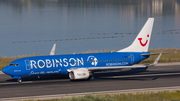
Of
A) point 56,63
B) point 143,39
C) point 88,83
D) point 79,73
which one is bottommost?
point 88,83

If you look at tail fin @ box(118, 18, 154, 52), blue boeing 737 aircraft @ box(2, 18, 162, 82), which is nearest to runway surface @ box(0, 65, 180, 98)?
blue boeing 737 aircraft @ box(2, 18, 162, 82)

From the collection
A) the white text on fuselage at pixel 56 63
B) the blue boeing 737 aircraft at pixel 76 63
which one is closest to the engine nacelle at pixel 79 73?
the blue boeing 737 aircraft at pixel 76 63

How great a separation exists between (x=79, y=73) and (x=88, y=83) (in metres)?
1.85

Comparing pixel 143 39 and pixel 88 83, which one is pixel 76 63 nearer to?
pixel 88 83

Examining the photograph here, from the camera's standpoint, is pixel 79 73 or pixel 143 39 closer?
pixel 79 73

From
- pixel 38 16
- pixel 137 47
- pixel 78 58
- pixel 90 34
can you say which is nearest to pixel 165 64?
pixel 137 47

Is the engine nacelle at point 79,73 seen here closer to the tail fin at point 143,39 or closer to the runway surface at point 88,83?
the runway surface at point 88,83

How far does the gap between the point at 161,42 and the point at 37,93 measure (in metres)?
74.7

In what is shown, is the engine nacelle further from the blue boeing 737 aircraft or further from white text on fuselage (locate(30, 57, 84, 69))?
white text on fuselage (locate(30, 57, 84, 69))

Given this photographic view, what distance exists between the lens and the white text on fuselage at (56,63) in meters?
40.8

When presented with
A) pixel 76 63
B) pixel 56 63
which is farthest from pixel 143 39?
pixel 56 63

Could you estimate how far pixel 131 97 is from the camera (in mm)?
32000

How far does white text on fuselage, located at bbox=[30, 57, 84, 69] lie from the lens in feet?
134

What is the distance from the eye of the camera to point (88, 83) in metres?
40.7
